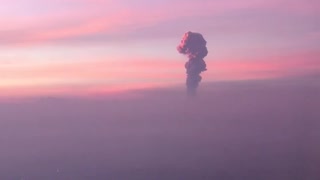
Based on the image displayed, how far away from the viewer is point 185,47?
15.4ft

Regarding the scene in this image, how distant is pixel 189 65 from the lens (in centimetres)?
470

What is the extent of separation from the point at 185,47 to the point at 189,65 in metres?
0.17
